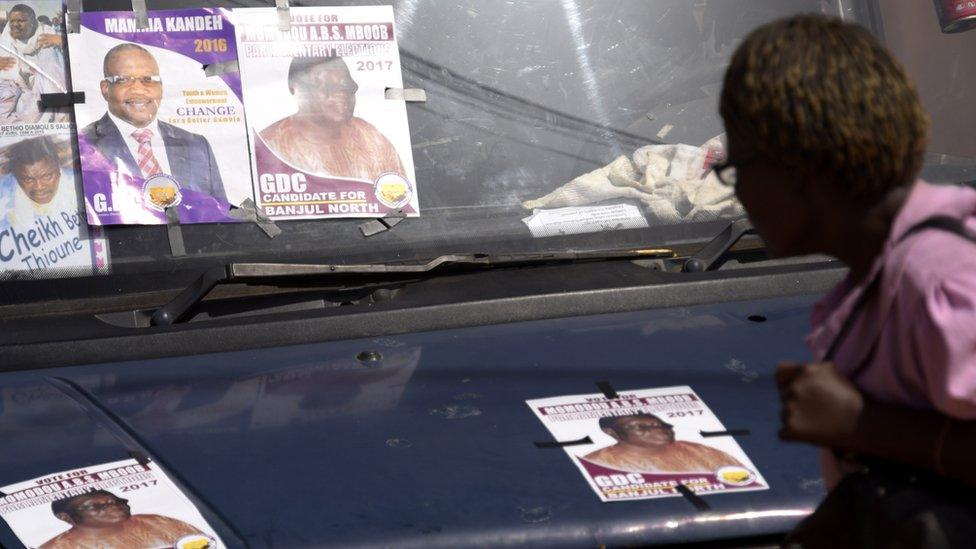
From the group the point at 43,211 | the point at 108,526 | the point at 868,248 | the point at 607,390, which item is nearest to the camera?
the point at 868,248

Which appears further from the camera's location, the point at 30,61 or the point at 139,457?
the point at 30,61

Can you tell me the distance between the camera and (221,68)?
3070 millimetres

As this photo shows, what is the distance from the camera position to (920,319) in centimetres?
133

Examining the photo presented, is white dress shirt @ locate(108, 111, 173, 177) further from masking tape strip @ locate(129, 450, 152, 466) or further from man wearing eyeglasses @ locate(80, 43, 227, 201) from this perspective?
masking tape strip @ locate(129, 450, 152, 466)

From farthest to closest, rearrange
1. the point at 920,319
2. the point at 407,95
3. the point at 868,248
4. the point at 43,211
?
the point at 407,95, the point at 43,211, the point at 868,248, the point at 920,319

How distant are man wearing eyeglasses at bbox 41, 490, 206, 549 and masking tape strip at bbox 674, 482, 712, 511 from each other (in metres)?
0.69

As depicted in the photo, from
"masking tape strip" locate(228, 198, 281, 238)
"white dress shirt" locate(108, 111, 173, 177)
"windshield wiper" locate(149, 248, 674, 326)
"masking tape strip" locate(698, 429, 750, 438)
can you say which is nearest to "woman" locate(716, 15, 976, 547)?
"masking tape strip" locate(698, 429, 750, 438)

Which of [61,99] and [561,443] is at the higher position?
[61,99]

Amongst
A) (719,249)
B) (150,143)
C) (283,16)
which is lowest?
(719,249)

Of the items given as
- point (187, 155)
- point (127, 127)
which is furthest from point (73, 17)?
point (187, 155)

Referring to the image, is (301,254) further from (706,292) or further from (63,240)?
(706,292)

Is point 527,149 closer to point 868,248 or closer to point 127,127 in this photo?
point 127,127

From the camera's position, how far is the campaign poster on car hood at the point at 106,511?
2.04 meters

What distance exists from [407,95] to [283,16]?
0.31 m
